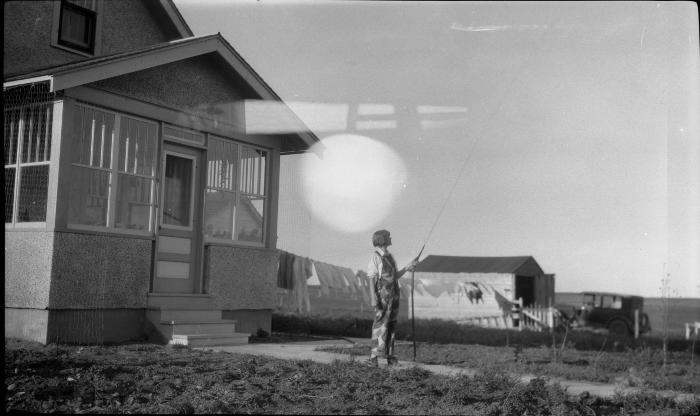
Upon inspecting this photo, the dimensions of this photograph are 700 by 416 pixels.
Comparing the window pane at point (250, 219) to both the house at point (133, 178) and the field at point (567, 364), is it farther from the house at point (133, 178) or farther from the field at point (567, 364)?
the field at point (567, 364)

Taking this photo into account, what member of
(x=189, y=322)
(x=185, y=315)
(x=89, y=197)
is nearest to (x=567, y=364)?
(x=189, y=322)

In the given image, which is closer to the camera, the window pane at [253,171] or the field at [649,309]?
the window pane at [253,171]

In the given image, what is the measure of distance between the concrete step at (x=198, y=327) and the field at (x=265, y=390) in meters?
2.20

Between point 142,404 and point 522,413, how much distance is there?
2950mm

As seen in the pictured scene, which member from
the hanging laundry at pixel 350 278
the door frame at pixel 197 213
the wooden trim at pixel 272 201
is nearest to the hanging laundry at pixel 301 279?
the hanging laundry at pixel 350 278

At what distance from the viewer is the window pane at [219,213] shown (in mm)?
11008

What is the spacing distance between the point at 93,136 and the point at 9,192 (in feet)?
4.50

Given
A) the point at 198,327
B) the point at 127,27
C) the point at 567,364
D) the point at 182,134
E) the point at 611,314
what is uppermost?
the point at 127,27

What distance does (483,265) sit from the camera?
29125mm

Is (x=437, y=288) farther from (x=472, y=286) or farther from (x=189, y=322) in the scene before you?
(x=189, y=322)

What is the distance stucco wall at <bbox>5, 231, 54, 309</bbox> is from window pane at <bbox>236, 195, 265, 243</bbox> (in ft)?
11.1

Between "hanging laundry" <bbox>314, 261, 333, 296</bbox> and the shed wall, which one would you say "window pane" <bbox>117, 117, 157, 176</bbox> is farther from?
the shed wall

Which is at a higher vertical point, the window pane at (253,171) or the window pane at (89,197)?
the window pane at (253,171)

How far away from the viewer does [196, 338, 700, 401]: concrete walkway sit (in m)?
7.11
